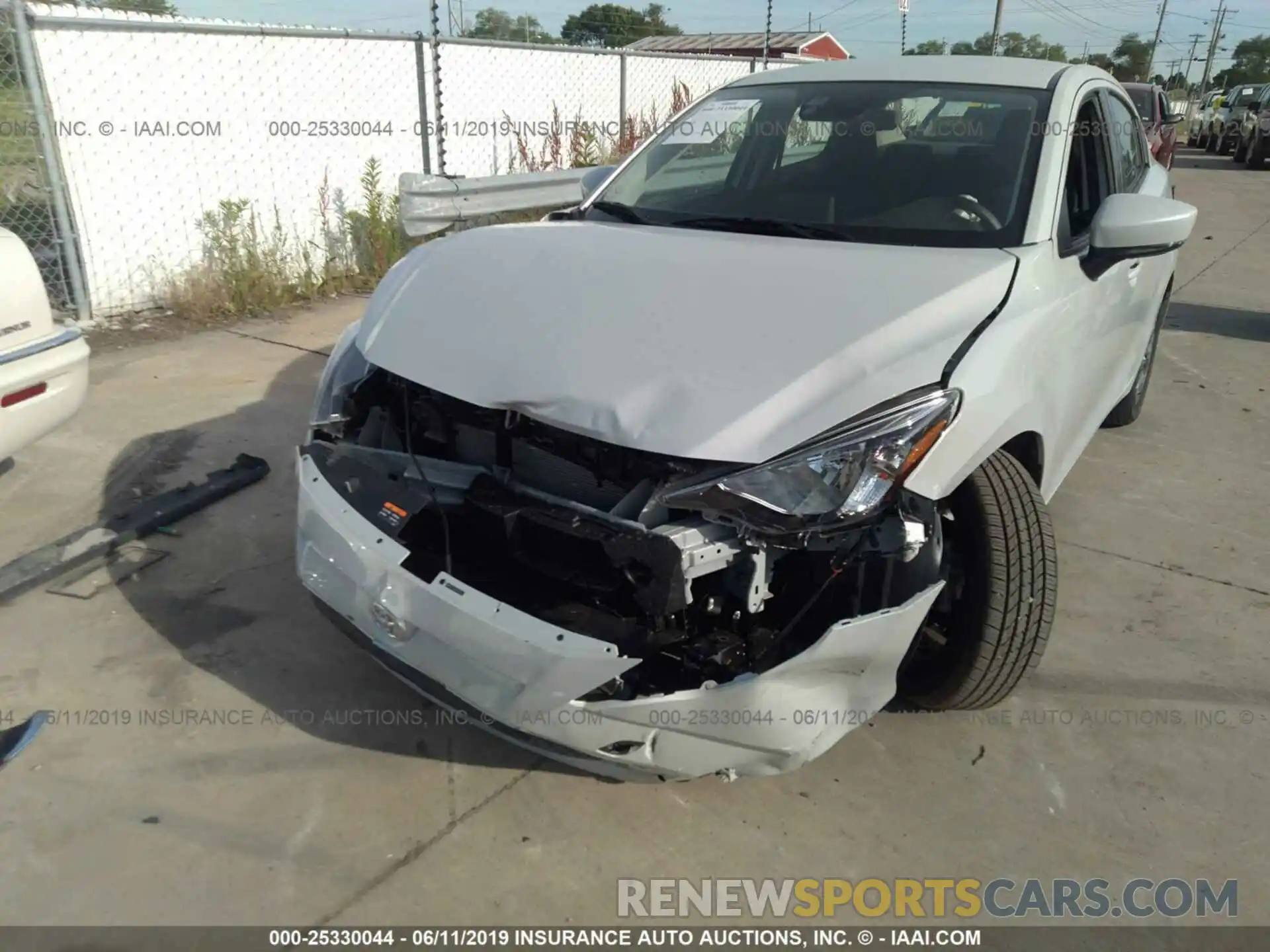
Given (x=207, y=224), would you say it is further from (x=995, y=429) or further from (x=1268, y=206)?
(x=1268, y=206)

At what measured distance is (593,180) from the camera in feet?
12.7

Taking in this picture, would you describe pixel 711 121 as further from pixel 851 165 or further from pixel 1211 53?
pixel 1211 53

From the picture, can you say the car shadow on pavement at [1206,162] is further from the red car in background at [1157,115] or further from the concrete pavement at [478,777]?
the concrete pavement at [478,777]

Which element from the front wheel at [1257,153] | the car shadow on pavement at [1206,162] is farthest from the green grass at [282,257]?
the front wheel at [1257,153]

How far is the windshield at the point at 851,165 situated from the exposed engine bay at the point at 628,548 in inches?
44.9

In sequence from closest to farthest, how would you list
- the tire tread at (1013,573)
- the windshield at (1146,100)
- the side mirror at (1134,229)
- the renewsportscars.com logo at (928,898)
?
the renewsportscars.com logo at (928,898) < the tire tread at (1013,573) < the side mirror at (1134,229) < the windshield at (1146,100)

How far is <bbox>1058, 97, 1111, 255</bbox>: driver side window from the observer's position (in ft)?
9.71

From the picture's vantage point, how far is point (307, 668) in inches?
116

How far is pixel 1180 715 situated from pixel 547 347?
214cm

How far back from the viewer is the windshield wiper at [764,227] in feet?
9.80

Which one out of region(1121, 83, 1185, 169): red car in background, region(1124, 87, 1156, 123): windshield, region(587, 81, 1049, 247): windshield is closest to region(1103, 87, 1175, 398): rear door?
region(587, 81, 1049, 247): windshield

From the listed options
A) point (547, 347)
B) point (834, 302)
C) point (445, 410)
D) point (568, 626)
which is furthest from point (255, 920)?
point (834, 302)

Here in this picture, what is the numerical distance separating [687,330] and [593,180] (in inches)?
69.6

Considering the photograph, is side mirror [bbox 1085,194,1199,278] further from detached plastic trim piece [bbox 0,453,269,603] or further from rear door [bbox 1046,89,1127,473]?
detached plastic trim piece [bbox 0,453,269,603]
